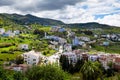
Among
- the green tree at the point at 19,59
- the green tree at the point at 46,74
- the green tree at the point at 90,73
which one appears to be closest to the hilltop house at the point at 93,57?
the green tree at the point at 19,59

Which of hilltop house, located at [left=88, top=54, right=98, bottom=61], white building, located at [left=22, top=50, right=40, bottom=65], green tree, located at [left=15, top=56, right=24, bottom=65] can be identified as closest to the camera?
green tree, located at [left=15, top=56, right=24, bottom=65]

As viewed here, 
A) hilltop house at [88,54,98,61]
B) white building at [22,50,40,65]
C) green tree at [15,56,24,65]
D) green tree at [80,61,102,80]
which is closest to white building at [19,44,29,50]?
white building at [22,50,40,65]

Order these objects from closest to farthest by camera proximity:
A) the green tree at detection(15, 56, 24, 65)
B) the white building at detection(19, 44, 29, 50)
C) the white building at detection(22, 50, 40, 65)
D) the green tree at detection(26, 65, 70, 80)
Result: the green tree at detection(26, 65, 70, 80)
the green tree at detection(15, 56, 24, 65)
the white building at detection(22, 50, 40, 65)
the white building at detection(19, 44, 29, 50)

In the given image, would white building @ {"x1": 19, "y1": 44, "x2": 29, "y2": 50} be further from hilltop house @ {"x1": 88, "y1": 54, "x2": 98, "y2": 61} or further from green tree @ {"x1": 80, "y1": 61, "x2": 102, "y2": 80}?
green tree @ {"x1": 80, "y1": 61, "x2": 102, "y2": 80}

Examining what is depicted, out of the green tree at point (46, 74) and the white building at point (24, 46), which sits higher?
the green tree at point (46, 74)

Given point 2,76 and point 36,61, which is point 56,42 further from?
point 2,76

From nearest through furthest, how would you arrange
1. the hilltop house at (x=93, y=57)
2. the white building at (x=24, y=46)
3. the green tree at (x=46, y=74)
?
1. the green tree at (x=46, y=74)
2. the hilltop house at (x=93, y=57)
3. the white building at (x=24, y=46)

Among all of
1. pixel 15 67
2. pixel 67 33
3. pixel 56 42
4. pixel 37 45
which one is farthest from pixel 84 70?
pixel 67 33

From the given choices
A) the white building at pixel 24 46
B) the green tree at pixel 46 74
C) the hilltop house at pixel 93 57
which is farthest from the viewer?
the white building at pixel 24 46

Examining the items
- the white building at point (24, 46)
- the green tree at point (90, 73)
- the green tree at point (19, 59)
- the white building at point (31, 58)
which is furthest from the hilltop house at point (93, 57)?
the green tree at point (90, 73)

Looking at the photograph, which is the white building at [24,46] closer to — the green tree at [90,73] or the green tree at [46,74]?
the green tree at [90,73]

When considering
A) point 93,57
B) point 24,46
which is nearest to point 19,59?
point 93,57

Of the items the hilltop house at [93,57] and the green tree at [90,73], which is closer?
the green tree at [90,73]

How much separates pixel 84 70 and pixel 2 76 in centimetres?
1868
